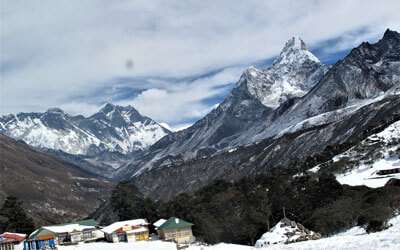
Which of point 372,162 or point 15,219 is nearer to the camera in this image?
point 15,219

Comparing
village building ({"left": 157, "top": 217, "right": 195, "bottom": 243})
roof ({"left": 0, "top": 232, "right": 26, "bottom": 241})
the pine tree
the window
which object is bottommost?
village building ({"left": 157, "top": 217, "right": 195, "bottom": 243})

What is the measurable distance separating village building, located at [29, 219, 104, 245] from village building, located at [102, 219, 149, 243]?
11.0 feet

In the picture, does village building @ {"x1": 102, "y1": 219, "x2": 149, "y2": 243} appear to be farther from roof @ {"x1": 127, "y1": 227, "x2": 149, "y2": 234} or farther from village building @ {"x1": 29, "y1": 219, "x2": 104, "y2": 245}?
village building @ {"x1": 29, "y1": 219, "x2": 104, "y2": 245}

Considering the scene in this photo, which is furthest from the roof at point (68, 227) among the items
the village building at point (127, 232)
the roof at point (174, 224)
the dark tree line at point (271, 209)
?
the dark tree line at point (271, 209)

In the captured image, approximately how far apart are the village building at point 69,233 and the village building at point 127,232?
3.34 metres

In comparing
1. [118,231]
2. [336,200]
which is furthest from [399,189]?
[118,231]

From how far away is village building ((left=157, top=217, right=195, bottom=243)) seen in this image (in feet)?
312

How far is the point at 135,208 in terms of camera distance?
5020 inches

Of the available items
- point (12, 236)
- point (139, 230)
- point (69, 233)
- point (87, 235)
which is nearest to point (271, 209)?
point (139, 230)

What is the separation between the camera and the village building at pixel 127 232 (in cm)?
9781

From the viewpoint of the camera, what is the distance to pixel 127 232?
98.4m

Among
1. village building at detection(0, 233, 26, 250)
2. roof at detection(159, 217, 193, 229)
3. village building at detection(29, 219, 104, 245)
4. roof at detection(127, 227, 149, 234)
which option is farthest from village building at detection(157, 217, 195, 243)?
village building at detection(0, 233, 26, 250)

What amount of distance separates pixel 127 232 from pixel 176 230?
385 inches

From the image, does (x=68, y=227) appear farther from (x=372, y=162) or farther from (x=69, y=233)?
(x=372, y=162)
